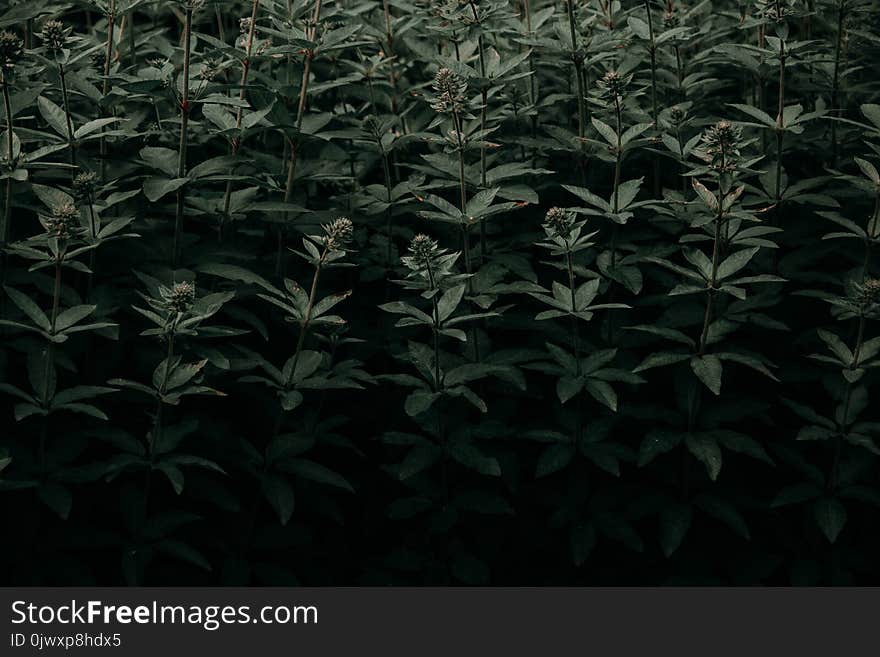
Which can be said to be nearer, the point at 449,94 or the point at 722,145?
the point at 722,145

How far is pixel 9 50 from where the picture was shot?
11.2 feet

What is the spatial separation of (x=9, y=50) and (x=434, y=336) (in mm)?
1709

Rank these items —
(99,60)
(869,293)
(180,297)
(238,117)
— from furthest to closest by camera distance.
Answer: (99,60), (238,117), (869,293), (180,297)

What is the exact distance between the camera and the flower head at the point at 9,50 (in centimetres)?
338

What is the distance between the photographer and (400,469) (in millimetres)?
3582

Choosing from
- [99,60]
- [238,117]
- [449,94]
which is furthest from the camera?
[99,60]

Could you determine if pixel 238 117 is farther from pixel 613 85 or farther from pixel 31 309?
pixel 613 85

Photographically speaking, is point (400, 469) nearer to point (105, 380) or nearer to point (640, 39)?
point (105, 380)

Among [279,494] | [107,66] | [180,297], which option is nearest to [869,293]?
[279,494]

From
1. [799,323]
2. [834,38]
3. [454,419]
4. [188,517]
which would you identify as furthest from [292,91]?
[834,38]

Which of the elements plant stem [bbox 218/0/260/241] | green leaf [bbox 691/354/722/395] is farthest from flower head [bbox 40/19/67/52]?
green leaf [bbox 691/354/722/395]

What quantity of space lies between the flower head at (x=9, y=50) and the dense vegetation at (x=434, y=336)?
21 cm

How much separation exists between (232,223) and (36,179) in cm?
78

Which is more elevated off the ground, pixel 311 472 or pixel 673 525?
pixel 311 472
